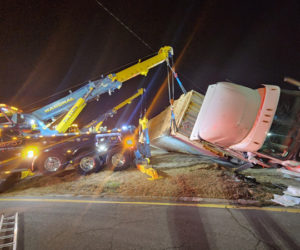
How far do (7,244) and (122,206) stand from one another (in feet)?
6.61

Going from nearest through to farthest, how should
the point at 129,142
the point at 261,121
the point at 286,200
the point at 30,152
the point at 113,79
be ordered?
the point at 261,121, the point at 286,200, the point at 30,152, the point at 129,142, the point at 113,79

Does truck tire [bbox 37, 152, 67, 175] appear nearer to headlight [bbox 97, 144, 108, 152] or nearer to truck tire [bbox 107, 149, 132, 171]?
headlight [bbox 97, 144, 108, 152]

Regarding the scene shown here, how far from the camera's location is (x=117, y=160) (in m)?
6.89

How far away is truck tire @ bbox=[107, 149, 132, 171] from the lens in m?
6.81

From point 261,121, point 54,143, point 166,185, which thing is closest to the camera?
point 261,121

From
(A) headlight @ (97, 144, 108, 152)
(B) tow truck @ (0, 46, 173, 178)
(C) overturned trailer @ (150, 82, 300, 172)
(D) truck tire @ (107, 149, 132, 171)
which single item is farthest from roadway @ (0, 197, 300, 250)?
(A) headlight @ (97, 144, 108, 152)

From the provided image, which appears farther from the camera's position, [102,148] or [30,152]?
[102,148]

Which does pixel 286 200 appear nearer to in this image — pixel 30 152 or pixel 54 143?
pixel 54 143

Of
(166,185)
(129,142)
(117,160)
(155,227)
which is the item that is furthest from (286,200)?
(117,160)

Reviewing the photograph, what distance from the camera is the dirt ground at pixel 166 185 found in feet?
13.1

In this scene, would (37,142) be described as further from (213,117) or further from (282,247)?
(282,247)

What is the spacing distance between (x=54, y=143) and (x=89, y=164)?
1723mm

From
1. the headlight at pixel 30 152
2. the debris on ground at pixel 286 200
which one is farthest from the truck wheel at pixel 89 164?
the debris on ground at pixel 286 200

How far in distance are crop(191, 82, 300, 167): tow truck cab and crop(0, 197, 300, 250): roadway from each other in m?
1.21
